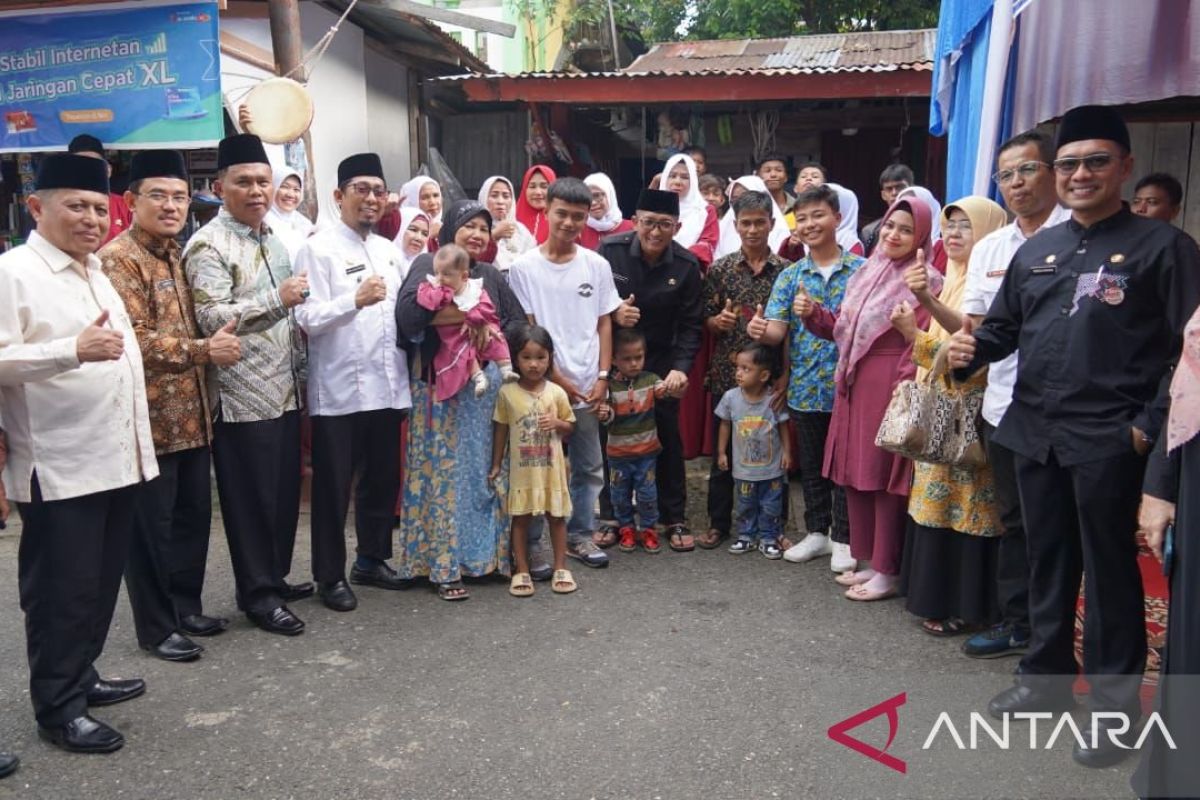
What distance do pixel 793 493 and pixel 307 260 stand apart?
3411 mm

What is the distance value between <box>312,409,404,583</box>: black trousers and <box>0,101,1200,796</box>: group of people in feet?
0.05

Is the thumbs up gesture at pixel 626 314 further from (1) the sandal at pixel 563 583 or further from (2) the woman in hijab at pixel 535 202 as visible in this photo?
(2) the woman in hijab at pixel 535 202

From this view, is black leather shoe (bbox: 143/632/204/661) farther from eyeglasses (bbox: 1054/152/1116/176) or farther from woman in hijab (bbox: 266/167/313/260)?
eyeglasses (bbox: 1054/152/1116/176)

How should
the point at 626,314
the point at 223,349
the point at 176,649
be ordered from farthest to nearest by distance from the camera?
the point at 626,314
the point at 176,649
the point at 223,349

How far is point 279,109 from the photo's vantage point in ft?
19.1

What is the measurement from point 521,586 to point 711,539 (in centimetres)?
122

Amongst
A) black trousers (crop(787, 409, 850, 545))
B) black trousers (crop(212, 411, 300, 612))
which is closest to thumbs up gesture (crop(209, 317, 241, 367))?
black trousers (crop(212, 411, 300, 612))

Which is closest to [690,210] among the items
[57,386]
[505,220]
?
[505,220]

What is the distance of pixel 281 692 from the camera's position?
3445 mm

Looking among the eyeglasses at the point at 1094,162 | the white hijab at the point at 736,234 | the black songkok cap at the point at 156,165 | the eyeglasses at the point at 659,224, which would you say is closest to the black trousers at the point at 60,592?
the black songkok cap at the point at 156,165

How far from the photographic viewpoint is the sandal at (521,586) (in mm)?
4402

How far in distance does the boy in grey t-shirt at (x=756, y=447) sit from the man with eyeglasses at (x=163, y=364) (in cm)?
258

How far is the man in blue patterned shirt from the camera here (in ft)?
15.1

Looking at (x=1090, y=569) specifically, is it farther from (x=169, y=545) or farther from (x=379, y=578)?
(x=169, y=545)
